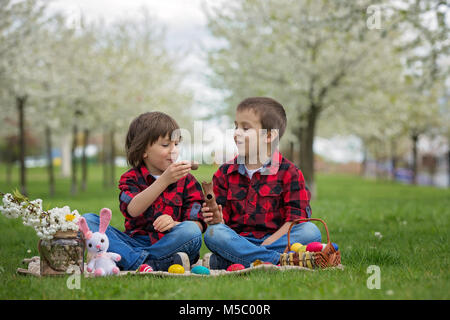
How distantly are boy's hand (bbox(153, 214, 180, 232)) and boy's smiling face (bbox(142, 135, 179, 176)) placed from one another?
0.50 metres

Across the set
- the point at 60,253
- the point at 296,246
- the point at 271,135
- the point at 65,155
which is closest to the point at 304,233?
the point at 296,246

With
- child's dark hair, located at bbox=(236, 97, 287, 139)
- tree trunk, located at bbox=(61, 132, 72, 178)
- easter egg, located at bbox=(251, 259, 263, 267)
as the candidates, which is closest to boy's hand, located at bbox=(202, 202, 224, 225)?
easter egg, located at bbox=(251, 259, 263, 267)

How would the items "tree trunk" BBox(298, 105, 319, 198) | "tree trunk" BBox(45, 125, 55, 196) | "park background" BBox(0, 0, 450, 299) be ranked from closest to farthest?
"park background" BBox(0, 0, 450, 299), "tree trunk" BBox(298, 105, 319, 198), "tree trunk" BBox(45, 125, 55, 196)

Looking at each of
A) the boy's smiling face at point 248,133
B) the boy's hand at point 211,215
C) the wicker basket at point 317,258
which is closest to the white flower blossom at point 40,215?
the boy's hand at point 211,215

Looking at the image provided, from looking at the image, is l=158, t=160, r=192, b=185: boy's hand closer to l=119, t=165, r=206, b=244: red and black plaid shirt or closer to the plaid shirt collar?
l=119, t=165, r=206, b=244: red and black plaid shirt

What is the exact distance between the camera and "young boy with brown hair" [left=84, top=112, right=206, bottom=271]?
4059 mm

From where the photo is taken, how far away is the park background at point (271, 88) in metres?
3.51

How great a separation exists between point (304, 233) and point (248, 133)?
991mm

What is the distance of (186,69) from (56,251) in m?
19.7

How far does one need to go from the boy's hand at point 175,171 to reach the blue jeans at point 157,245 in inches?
17.6

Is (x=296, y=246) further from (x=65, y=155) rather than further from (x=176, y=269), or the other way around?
(x=65, y=155)

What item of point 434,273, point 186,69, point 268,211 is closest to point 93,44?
point 186,69

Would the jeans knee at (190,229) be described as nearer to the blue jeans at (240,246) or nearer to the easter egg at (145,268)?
the blue jeans at (240,246)

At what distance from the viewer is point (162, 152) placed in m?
4.26
